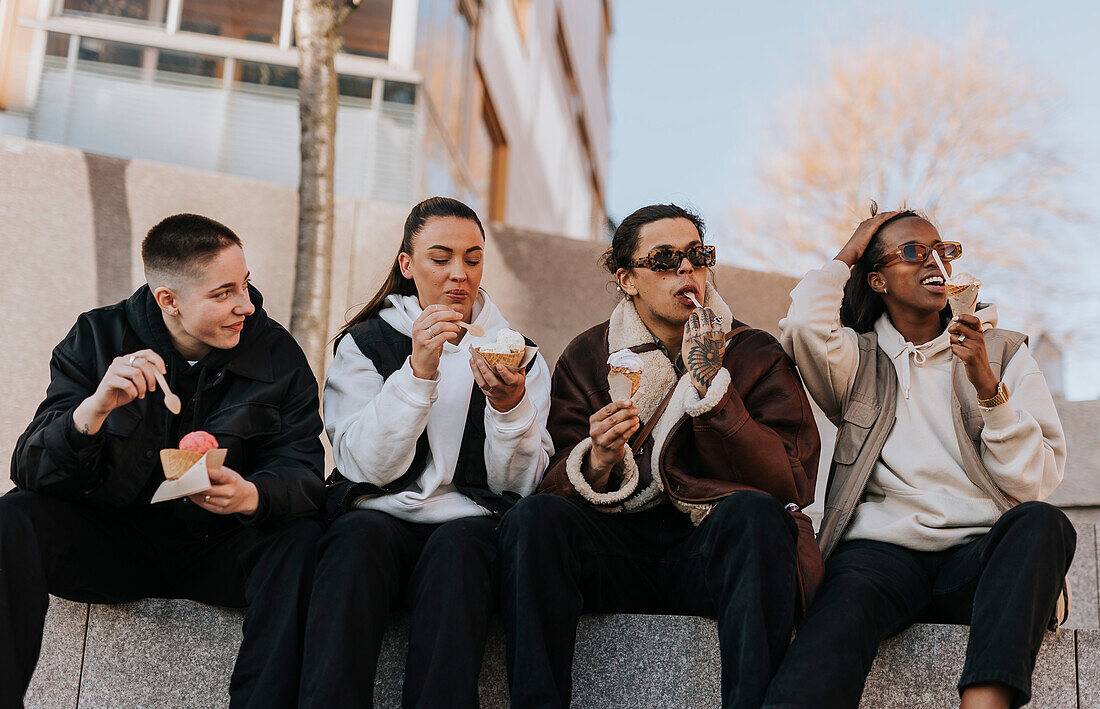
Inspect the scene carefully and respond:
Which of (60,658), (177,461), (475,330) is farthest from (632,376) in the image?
(60,658)

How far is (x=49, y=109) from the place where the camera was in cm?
795

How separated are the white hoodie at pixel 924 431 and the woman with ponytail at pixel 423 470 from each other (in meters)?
1.03

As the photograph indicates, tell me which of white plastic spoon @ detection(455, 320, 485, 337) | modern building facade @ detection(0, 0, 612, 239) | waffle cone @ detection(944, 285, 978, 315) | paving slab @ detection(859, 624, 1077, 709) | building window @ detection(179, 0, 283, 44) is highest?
building window @ detection(179, 0, 283, 44)

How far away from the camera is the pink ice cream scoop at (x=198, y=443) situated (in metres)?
2.98

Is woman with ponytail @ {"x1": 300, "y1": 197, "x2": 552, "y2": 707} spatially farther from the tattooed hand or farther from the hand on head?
the hand on head

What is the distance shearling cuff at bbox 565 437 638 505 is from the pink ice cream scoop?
3.68 ft

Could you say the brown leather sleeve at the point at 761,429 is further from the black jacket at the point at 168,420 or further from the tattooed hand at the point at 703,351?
the black jacket at the point at 168,420

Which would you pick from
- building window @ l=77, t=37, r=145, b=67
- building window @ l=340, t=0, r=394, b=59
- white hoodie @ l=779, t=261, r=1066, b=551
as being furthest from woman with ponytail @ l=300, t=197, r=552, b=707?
building window @ l=340, t=0, r=394, b=59

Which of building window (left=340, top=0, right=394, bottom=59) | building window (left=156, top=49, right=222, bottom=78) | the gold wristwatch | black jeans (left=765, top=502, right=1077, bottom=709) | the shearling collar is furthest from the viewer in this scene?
building window (left=340, top=0, right=394, bottom=59)

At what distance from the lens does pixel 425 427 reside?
351 cm

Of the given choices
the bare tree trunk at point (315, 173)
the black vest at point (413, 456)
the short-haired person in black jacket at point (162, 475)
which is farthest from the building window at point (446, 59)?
the short-haired person in black jacket at point (162, 475)

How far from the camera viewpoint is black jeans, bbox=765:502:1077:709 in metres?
2.76

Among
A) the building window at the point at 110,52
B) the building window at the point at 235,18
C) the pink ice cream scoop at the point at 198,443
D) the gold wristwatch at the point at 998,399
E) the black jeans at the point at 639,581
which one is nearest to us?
the black jeans at the point at 639,581

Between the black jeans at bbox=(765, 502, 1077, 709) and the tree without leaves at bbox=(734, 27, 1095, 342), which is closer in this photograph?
the black jeans at bbox=(765, 502, 1077, 709)
